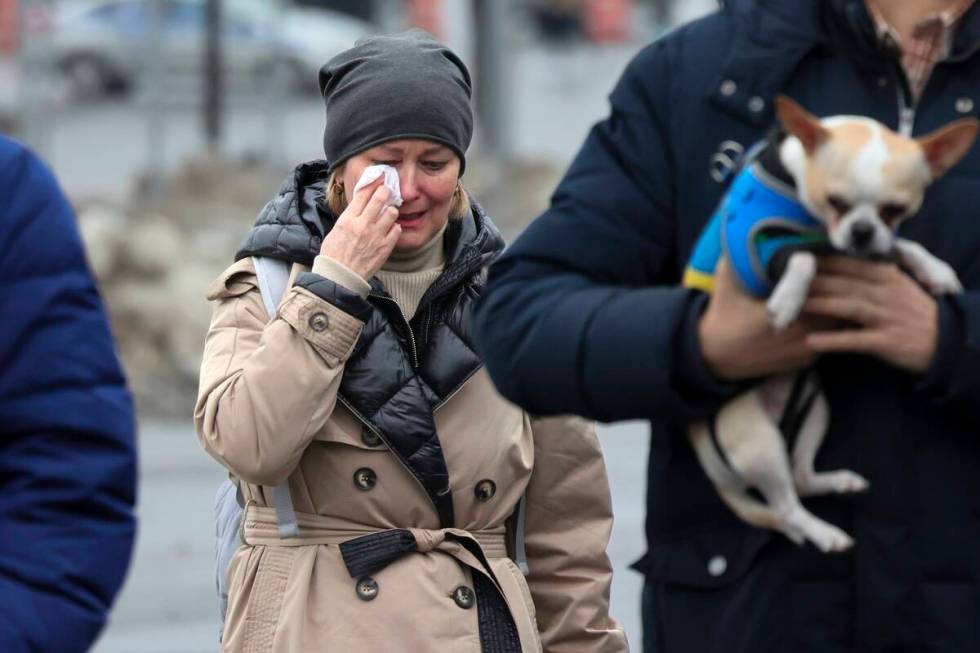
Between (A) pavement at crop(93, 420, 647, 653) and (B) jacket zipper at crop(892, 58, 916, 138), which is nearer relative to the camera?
(B) jacket zipper at crop(892, 58, 916, 138)

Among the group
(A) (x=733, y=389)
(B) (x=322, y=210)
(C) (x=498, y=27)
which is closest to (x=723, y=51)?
(A) (x=733, y=389)

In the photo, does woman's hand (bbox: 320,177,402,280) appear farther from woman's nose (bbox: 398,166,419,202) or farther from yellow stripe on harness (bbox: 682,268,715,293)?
yellow stripe on harness (bbox: 682,268,715,293)

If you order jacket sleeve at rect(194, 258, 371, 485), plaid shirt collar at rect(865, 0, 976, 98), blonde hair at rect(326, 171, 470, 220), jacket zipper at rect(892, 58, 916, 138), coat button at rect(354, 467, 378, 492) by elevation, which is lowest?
coat button at rect(354, 467, 378, 492)

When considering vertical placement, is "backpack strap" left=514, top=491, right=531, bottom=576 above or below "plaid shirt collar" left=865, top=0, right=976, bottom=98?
below

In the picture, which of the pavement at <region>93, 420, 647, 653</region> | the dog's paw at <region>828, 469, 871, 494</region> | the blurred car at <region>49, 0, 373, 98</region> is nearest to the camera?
the dog's paw at <region>828, 469, 871, 494</region>

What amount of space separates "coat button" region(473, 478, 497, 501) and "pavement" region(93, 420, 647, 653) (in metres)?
2.69

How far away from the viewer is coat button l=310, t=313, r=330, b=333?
3.35 meters

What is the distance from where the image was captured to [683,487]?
2.40m

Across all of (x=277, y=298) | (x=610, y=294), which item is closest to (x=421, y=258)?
(x=277, y=298)

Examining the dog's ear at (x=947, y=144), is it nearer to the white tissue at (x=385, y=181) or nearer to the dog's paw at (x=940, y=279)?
the dog's paw at (x=940, y=279)

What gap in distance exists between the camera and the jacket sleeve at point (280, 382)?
3297 mm

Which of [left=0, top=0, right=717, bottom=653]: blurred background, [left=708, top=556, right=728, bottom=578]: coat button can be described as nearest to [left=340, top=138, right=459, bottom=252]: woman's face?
[left=708, top=556, right=728, bottom=578]: coat button

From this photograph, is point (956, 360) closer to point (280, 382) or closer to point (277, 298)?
point (280, 382)

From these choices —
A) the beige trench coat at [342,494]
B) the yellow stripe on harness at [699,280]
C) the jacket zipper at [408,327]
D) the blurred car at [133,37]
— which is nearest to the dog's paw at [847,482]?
the yellow stripe on harness at [699,280]
